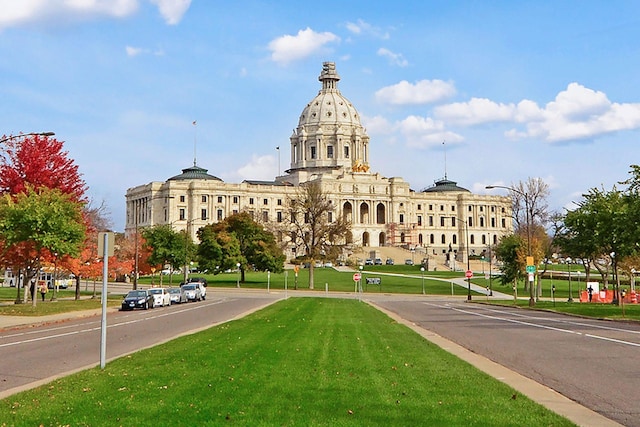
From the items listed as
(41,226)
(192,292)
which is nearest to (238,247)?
(192,292)

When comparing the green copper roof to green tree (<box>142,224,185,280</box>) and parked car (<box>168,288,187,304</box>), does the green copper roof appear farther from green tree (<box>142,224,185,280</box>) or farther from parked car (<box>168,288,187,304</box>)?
parked car (<box>168,288,187,304</box>)

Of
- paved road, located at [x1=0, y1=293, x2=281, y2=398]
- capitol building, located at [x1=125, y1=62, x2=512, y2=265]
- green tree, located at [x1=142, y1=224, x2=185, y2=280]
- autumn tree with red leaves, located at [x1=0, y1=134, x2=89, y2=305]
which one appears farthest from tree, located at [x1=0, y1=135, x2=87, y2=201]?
capitol building, located at [x1=125, y1=62, x2=512, y2=265]

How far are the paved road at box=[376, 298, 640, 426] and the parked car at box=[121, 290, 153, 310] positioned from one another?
21.2 meters

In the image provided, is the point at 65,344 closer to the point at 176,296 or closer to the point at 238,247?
the point at 176,296

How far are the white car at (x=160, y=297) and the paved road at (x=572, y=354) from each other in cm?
2313

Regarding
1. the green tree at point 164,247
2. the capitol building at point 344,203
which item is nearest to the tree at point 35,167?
the green tree at point 164,247

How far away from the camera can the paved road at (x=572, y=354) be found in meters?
12.1

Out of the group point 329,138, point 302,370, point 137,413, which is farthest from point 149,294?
point 329,138

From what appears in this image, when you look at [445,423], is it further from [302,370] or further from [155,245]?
[155,245]

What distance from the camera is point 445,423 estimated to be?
30.7 feet

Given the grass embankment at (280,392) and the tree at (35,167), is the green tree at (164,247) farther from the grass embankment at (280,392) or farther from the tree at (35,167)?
the grass embankment at (280,392)

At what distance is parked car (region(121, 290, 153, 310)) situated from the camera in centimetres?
4694

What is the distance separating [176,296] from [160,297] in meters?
4.56

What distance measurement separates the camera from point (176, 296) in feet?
183
